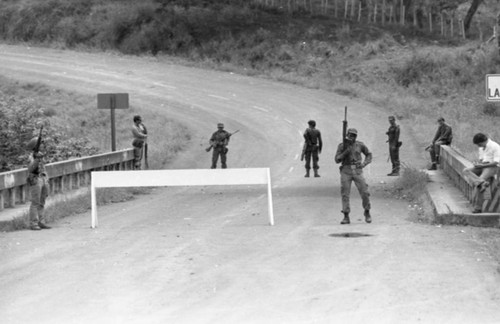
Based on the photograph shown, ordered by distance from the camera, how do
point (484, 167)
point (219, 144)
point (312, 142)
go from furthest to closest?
point (219, 144) → point (312, 142) → point (484, 167)

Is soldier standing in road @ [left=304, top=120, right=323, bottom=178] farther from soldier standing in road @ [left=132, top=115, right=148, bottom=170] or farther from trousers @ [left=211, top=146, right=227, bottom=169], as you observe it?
soldier standing in road @ [left=132, top=115, right=148, bottom=170]

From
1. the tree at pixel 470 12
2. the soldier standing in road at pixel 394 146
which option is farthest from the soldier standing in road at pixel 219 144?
the tree at pixel 470 12

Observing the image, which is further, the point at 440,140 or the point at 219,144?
the point at 219,144

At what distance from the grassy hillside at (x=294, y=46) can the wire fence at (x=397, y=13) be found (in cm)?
263

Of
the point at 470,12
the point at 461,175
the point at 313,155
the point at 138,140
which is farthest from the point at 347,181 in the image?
the point at 470,12

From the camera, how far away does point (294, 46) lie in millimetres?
58219

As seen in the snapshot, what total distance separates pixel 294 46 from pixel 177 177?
38976mm

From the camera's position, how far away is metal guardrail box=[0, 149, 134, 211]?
22031 millimetres

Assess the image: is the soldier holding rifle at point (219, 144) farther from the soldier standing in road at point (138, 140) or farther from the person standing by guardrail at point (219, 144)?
the soldier standing in road at point (138, 140)

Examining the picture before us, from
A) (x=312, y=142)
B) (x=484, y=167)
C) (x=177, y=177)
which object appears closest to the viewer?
(x=484, y=167)

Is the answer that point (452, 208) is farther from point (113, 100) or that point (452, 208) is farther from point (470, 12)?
point (470, 12)

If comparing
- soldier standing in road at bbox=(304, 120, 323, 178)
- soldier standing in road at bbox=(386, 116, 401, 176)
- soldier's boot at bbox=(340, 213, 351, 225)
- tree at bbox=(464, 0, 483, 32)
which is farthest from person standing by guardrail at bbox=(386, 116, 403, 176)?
tree at bbox=(464, 0, 483, 32)

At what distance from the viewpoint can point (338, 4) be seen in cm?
7275

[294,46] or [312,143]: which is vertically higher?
[294,46]
